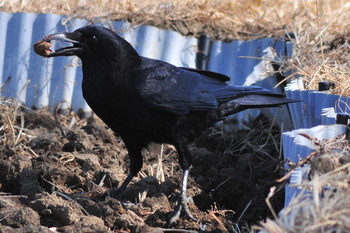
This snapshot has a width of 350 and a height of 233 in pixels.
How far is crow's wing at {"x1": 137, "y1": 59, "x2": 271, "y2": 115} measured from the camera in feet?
16.4

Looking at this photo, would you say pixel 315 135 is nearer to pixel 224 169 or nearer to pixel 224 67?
pixel 224 169

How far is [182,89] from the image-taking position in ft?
17.7

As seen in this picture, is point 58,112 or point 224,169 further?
point 58,112

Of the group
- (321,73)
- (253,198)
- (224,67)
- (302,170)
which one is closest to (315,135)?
(302,170)

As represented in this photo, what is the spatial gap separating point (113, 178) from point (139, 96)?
2.62ft

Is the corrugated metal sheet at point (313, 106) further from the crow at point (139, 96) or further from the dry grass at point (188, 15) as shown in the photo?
the dry grass at point (188, 15)

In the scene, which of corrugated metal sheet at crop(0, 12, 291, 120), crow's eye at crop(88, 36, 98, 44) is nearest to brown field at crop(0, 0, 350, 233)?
corrugated metal sheet at crop(0, 12, 291, 120)

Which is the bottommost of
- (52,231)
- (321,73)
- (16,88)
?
(52,231)

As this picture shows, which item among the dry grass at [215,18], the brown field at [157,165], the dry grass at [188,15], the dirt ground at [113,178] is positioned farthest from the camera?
the dry grass at [188,15]

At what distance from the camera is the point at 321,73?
19.5 feet

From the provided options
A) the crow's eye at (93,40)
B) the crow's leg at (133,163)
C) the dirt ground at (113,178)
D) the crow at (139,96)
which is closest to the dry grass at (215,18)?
the dirt ground at (113,178)

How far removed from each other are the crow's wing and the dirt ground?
45 centimetres

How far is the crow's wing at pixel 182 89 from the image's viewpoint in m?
5.01

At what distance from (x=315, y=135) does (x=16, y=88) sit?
4.15 meters
